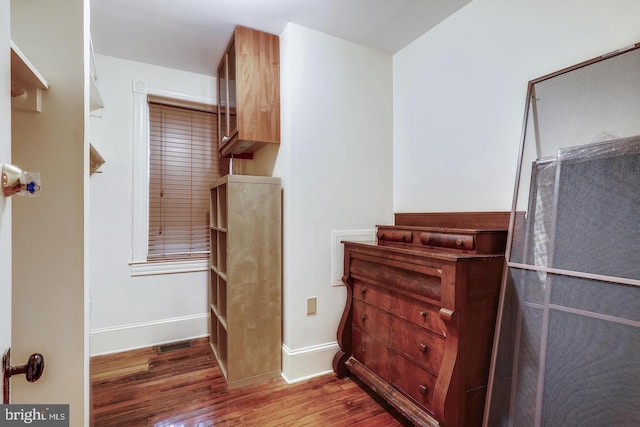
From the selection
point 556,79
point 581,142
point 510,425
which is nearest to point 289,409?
point 510,425

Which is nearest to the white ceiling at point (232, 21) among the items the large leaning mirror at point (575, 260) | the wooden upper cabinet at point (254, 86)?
the wooden upper cabinet at point (254, 86)

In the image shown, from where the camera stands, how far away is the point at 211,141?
9.69ft

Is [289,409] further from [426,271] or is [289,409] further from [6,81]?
[6,81]

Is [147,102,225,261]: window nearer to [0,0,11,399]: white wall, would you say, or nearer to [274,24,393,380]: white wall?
[274,24,393,380]: white wall

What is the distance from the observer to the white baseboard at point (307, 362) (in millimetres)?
2121

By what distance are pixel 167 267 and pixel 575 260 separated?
2.83 metres

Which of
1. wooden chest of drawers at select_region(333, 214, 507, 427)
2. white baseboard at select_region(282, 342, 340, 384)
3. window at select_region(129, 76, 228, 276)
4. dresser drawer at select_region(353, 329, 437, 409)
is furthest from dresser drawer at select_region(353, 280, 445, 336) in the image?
window at select_region(129, 76, 228, 276)

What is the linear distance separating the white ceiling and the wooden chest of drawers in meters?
1.41

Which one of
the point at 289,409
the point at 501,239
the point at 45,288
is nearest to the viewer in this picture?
the point at 45,288

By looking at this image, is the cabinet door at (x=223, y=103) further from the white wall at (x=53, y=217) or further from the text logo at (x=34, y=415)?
the text logo at (x=34, y=415)

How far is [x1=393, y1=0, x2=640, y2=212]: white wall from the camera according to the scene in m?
1.44

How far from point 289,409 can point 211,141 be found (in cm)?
233

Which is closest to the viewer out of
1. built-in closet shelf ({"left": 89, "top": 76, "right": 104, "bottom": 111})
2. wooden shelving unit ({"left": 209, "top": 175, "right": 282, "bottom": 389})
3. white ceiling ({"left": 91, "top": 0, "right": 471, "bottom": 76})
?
built-in closet shelf ({"left": 89, "top": 76, "right": 104, "bottom": 111})

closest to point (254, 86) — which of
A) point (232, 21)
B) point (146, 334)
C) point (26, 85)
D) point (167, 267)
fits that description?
point (232, 21)
